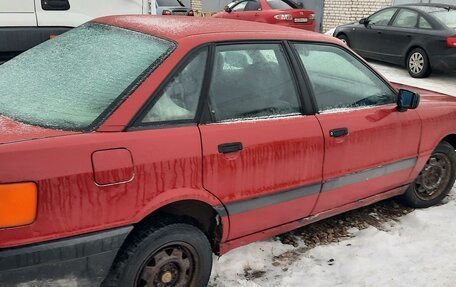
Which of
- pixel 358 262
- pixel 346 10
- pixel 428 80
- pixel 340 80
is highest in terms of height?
pixel 340 80

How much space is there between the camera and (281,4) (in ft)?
42.4

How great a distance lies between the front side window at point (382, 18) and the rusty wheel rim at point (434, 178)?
7254 millimetres

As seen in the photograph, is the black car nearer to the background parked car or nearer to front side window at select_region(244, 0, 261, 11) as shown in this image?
front side window at select_region(244, 0, 261, 11)

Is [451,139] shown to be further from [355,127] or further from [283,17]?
[283,17]

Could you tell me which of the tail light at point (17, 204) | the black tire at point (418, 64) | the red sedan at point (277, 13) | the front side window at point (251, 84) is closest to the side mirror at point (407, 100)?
the front side window at point (251, 84)

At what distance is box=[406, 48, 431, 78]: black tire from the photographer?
947cm

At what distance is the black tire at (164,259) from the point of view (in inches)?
94.3

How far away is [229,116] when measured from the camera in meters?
2.73

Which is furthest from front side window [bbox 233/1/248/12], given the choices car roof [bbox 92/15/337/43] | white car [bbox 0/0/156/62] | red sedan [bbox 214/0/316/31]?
car roof [bbox 92/15/337/43]

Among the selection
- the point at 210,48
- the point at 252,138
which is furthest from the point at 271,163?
the point at 210,48

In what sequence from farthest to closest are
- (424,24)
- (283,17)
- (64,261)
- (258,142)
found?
(283,17), (424,24), (258,142), (64,261)

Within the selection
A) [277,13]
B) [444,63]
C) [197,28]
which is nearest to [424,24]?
[444,63]

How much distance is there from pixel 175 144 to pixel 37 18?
350cm

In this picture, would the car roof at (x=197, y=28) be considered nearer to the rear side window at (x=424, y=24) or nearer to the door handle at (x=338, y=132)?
the door handle at (x=338, y=132)
